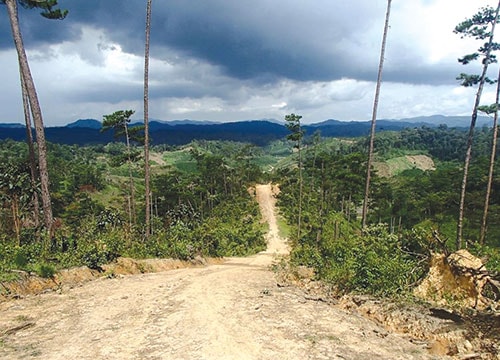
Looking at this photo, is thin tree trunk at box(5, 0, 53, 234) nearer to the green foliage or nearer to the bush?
the green foliage

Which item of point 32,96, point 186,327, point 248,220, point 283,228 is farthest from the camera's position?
point 248,220

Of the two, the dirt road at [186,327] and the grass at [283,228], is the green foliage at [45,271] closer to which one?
the dirt road at [186,327]

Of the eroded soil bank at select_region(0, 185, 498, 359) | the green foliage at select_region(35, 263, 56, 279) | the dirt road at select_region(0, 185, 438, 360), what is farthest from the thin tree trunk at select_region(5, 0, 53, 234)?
the dirt road at select_region(0, 185, 438, 360)

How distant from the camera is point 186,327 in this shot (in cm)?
696

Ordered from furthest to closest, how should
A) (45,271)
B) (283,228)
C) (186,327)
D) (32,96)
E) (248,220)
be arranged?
(248,220)
(283,228)
(32,96)
(45,271)
(186,327)

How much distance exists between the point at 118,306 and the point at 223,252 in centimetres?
1639

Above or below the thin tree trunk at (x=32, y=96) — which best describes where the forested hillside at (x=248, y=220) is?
below

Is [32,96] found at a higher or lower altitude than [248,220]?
higher

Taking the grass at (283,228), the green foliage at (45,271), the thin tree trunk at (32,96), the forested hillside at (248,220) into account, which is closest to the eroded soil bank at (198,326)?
the green foliage at (45,271)

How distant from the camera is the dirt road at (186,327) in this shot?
5.94 m

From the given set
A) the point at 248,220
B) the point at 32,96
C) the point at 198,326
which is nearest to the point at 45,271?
the point at 198,326

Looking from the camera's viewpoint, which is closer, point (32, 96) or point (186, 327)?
point (186, 327)

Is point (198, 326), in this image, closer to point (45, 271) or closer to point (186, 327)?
point (186, 327)

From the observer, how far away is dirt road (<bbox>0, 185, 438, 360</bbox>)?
5.94m
